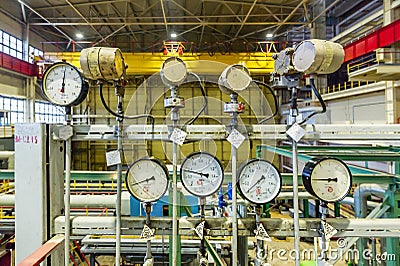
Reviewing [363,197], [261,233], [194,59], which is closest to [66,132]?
[261,233]

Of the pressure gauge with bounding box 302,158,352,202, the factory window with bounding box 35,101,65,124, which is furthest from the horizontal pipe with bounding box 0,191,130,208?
the factory window with bounding box 35,101,65,124

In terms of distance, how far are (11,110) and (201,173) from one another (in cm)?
832

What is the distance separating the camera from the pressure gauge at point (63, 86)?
1448 mm

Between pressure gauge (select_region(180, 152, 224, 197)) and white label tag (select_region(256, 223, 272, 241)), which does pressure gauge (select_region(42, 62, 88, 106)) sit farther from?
white label tag (select_region(256, 223, 272, 241))

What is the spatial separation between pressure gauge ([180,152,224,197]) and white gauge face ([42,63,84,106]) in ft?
2.15

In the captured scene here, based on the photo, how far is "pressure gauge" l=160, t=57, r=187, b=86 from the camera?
4.51 feet

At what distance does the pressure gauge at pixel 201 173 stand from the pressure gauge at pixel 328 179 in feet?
1.51

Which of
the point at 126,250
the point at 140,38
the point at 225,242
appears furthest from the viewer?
the point at 140,38

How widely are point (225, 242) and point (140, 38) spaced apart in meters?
10.2

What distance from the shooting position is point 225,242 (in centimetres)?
298


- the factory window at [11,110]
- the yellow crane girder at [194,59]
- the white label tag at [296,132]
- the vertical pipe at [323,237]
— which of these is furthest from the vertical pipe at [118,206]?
the factory window at [11,110]

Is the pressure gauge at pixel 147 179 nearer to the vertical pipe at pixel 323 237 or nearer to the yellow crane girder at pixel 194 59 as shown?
the vertical pipe at pixel 323 237

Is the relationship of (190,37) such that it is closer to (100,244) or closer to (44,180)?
(100,244)

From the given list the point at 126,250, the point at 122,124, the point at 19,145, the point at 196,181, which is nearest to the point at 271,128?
the point at 196,181
